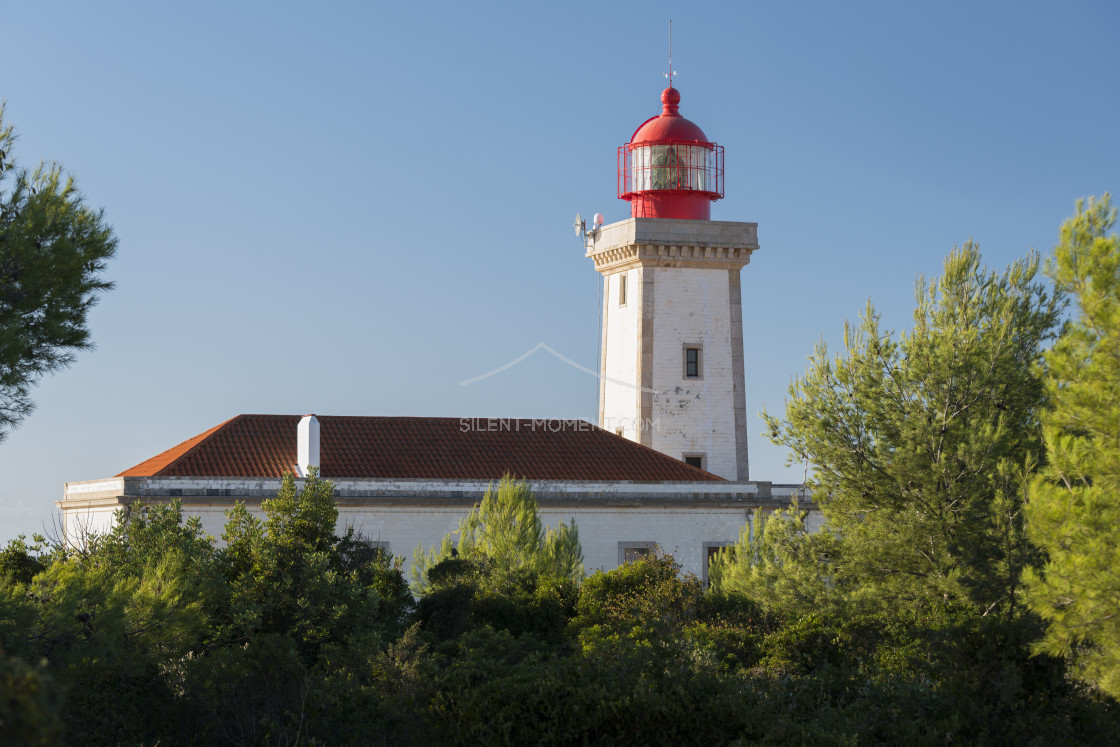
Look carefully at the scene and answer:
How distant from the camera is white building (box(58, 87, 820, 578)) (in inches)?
1015

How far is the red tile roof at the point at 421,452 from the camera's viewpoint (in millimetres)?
26406

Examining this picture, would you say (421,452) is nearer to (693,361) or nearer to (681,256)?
(693,361)

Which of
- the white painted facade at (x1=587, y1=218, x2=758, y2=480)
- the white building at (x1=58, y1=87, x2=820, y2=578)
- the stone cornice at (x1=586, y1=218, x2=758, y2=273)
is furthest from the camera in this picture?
the white painted facade at (x1=587, y1=218, x2=758, y2=480)

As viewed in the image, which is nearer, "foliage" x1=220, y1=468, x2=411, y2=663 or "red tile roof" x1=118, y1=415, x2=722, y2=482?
"foliage" x1=220, y1=468, x2=411, y2=663

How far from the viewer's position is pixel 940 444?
16203 mm

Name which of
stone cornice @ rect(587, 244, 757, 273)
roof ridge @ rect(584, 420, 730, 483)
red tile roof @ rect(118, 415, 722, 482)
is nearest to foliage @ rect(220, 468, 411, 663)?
red tile roof @ rect(118, 415, 722, 482)

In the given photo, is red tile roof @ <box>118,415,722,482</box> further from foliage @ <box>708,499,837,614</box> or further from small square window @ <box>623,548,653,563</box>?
foliage @ <box>708,499,837,614</box>

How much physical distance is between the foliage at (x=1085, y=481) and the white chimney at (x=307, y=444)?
17862 mm

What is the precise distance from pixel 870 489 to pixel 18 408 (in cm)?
1095

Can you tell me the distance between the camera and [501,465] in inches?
1085

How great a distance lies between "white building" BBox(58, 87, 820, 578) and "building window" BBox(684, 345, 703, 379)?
4 centimetres

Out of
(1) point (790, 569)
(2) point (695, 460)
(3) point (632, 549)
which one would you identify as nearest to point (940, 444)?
(1) point (790, 569)

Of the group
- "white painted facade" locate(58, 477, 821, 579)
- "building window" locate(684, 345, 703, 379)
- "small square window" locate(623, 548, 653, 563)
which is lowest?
"small square window" locate(623, 548, 653, 563)

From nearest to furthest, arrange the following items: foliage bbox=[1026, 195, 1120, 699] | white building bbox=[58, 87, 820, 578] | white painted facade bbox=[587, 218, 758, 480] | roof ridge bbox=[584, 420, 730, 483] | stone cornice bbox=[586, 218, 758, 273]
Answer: foliage bbox=[1026, 195, 1120, 699]
white building bbox=[58, 87, 820, 578]
roof ridge bbox=[584, 420, 730, 483]
stone cornice bbox=[586, 218, 758, 273]
white painted facade bbox=[587, 218, 758, 480]
